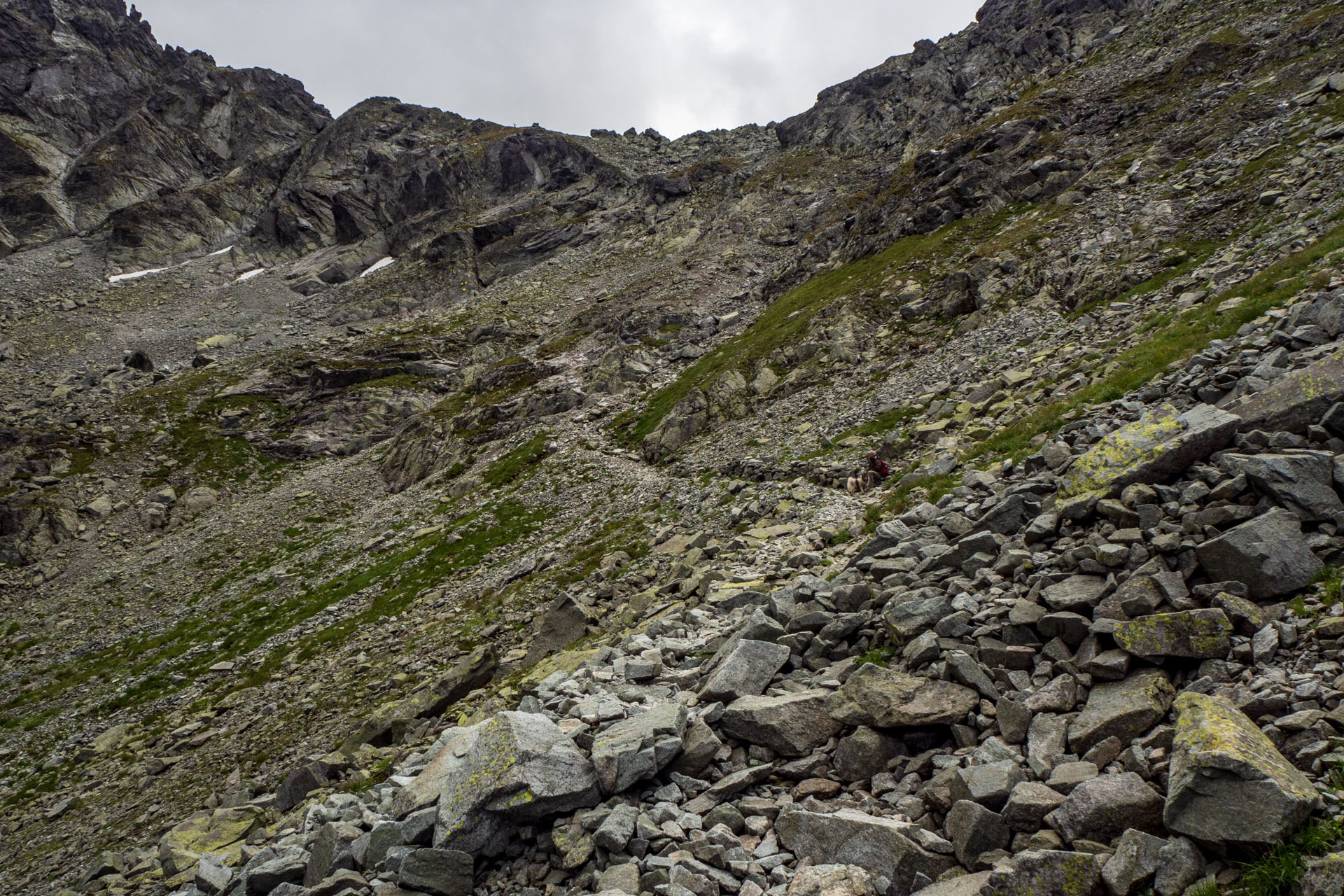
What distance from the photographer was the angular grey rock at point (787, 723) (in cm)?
973

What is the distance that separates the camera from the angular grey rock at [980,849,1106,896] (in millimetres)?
5930

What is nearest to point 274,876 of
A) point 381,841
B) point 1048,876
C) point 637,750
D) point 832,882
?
→ point 381,841

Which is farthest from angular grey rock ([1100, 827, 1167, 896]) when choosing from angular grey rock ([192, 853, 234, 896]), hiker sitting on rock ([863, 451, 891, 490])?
hiker sitting on rock ([863, 451, 891, 490])

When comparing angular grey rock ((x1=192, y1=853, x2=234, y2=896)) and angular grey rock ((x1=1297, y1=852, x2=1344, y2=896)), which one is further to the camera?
angular grey rock ((x1=192, y1=853, x2=234, y2=896))

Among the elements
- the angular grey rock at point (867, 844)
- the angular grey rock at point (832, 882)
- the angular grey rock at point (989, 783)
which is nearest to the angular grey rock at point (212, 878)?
the angular grey rock at point (867, 844)

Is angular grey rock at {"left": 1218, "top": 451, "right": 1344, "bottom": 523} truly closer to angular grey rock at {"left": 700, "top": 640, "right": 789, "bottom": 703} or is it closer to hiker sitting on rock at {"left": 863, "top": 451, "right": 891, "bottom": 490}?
angular grey rock at {"left": 700, "top": 640, "right": 789, "bottom": 703}

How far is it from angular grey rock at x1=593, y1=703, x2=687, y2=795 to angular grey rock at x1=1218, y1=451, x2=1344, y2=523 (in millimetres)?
9802

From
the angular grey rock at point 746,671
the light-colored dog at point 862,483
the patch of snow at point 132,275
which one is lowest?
the light-colored dog at point 862,483

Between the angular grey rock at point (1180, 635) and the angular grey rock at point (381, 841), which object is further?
the angular grey rock at point (381, 841)

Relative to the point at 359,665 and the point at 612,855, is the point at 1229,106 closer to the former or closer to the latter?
the point at 612,855

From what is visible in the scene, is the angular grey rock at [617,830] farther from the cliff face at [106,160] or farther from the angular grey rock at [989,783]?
the cliff face at [106,160]

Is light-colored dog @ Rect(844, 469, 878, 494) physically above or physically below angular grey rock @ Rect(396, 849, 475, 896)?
below

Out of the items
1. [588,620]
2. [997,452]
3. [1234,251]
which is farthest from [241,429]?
[1234,251]

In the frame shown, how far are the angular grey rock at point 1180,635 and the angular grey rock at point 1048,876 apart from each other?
312 cm
